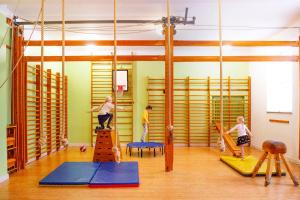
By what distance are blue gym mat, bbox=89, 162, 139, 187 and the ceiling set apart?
3.12 m

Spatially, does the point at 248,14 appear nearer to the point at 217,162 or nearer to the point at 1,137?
the point at 217,162

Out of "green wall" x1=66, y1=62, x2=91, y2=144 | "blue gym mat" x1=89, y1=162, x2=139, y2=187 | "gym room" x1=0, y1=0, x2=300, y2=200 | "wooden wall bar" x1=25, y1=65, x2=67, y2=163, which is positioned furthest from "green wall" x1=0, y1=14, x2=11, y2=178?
"green wall" x1=66, y1=62, x2=91, y2=144

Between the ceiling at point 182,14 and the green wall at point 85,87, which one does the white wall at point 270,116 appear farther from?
the green wall at point 85,87

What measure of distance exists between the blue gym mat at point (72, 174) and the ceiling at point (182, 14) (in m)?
3.09

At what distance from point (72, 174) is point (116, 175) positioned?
78 centimetres

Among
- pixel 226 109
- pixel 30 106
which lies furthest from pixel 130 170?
pixel 226 109

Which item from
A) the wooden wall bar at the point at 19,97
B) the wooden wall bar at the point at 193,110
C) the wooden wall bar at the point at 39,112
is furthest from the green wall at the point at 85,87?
the wooden wall bar at the point at 19,97

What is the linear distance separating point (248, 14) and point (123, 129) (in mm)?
5358

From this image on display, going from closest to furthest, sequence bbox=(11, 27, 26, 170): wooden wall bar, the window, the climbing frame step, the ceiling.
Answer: the ceiling < bbox=(11, 27, 26, 170): wooden wall bar < the climbing frame step < the window

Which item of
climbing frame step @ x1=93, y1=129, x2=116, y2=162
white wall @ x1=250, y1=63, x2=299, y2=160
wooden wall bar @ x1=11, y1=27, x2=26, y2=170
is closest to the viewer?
wooden wall bar @ x1=11, y1=27, x2=26, y2=170

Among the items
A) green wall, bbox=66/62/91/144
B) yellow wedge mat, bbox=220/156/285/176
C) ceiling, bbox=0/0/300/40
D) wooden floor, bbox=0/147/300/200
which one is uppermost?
ceiling, bbox=0/0/300/40

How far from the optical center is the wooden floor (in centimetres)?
435

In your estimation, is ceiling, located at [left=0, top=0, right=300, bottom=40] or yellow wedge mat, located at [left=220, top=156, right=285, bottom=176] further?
ceiling, located at [left=0, top=0, right=300, bottom=40]

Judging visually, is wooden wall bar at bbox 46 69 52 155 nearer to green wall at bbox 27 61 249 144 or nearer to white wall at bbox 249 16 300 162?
green wall at bbox 27 61 249 144
